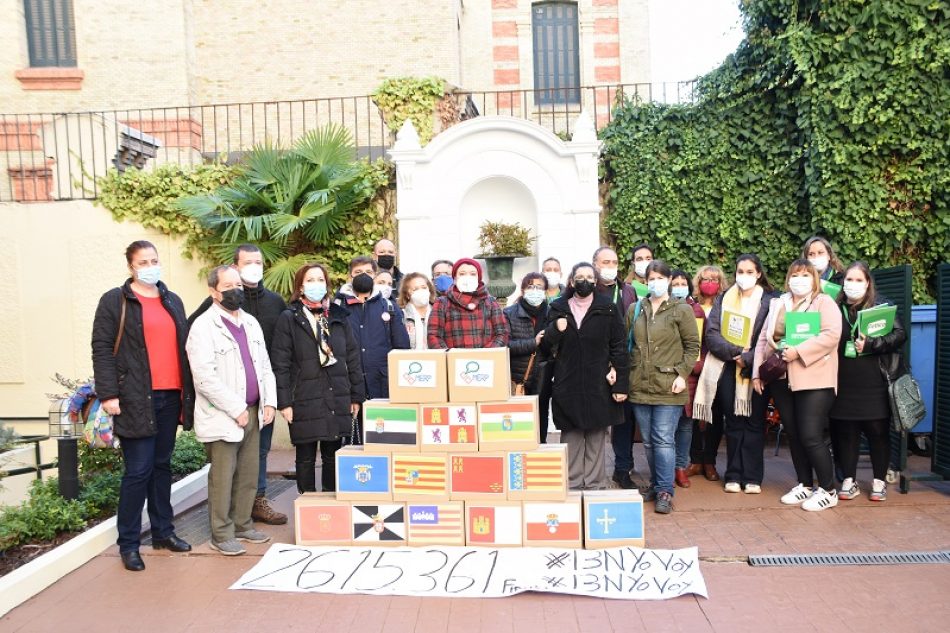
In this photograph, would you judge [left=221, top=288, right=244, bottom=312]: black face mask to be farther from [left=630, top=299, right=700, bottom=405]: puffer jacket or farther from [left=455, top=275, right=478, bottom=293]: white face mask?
[left=630, top=299, right=700, bottom=405]: puffer jacket

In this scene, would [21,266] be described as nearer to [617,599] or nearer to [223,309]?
[223,309]

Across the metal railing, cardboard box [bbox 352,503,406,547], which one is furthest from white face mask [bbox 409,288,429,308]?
the metal railing

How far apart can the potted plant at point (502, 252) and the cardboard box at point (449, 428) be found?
4.96 m

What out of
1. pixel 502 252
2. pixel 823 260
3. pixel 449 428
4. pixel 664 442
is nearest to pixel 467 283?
pixel 449 428

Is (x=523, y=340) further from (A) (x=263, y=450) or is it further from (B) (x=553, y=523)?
(A) (x=263, y=450)

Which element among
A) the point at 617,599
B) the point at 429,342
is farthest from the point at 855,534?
the point at 429,342

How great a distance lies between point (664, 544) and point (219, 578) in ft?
10.4

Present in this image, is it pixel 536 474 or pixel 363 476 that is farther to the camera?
pixel 363 476

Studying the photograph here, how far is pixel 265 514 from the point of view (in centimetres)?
625

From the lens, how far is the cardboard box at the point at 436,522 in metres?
5.41

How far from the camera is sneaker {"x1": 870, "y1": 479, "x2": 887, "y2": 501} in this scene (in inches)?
252

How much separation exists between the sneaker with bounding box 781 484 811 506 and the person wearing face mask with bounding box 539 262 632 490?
158 centimetres

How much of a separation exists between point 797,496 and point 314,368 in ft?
13.7

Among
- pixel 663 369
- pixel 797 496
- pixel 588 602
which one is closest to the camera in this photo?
pixel 588 602
